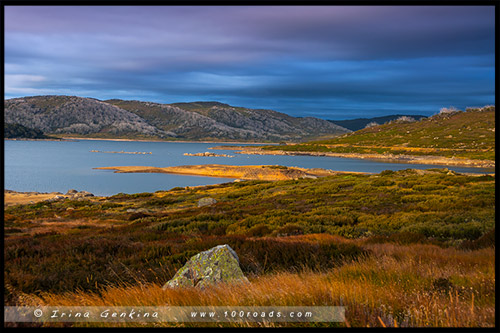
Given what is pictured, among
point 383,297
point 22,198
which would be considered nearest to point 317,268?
point 383,297

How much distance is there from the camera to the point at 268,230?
50.3 ft

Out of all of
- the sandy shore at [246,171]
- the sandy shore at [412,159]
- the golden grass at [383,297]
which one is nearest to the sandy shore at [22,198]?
the sandy shore at [246,171]

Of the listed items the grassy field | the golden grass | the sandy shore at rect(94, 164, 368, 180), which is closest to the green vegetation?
the grassy field

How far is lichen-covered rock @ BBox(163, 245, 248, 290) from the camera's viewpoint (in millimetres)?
6309

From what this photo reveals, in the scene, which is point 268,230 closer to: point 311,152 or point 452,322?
point 452,322

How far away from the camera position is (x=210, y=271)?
257 inches

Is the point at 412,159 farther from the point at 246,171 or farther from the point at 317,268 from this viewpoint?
the point at 317,268

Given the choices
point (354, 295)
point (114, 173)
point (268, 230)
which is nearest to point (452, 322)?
point (354, 295)

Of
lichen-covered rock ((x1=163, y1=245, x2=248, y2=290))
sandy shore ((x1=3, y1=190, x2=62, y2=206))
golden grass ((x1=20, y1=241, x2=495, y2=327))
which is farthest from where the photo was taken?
sandy shore ((x1=3, y1=190, x2=62, y2=206))

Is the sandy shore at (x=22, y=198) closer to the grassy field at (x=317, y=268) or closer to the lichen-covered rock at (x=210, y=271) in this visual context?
the grassy field at (x=317, y=268)

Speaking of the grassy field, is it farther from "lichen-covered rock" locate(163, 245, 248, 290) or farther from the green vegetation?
"lichen-covered rock" locate(163, 245, 248, 290)

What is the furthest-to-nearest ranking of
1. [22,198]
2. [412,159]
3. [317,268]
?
[412,159]
[22,198]
[317,268]

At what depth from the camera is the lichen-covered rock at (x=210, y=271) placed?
6.31m

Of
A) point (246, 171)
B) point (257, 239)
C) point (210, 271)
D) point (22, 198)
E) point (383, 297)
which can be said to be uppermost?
point (246, 171)
